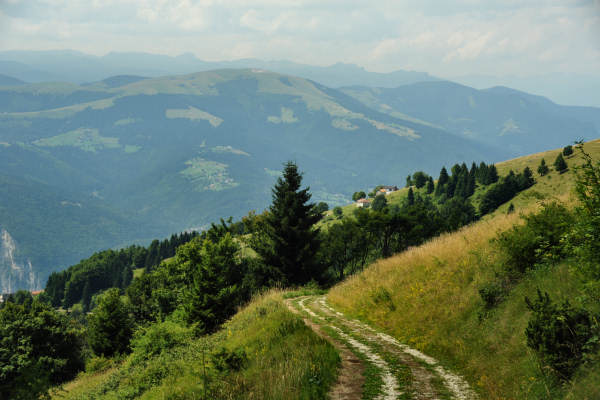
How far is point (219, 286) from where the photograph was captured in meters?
25.0

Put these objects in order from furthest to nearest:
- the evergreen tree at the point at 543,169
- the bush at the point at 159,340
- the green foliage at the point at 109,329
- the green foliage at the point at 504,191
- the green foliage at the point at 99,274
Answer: the green foliage at the point at 99,274 → the evergreen tree at the point at 543,169 → the green foliage at the point at 504,191 → the green foliage at the point at 109,329 → the bush at the point at 159,340

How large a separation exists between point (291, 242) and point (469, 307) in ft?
81.8

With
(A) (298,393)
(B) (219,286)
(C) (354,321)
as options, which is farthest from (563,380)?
(B) (219,286)

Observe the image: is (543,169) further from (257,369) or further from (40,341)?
(40,341)

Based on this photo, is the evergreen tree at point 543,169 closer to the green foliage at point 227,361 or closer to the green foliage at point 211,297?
the green foliage at point 211,297

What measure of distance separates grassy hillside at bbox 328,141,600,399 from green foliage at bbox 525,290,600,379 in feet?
0.94

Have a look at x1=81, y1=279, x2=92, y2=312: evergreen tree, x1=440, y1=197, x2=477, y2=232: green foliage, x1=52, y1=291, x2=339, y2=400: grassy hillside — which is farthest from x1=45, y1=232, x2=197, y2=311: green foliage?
x1=52, y1=291, x2=339, y2=400: grassy hillside

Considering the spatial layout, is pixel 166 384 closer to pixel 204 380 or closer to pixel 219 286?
pixel 204 380

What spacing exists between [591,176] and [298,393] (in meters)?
7.27

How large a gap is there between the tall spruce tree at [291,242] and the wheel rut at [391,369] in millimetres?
20864

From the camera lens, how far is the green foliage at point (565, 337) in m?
7.00

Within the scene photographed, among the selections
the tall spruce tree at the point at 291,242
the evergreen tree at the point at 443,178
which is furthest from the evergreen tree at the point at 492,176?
the tall spruce tree at the point at 291,242

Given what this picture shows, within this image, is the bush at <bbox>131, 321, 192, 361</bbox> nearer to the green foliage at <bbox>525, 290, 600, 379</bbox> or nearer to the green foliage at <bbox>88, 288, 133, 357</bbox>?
the green foliage at <bbox>525, 290, 600, 379</bbox>

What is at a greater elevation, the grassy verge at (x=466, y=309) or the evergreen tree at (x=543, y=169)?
the evergreen tree at (x=543, y=169)
